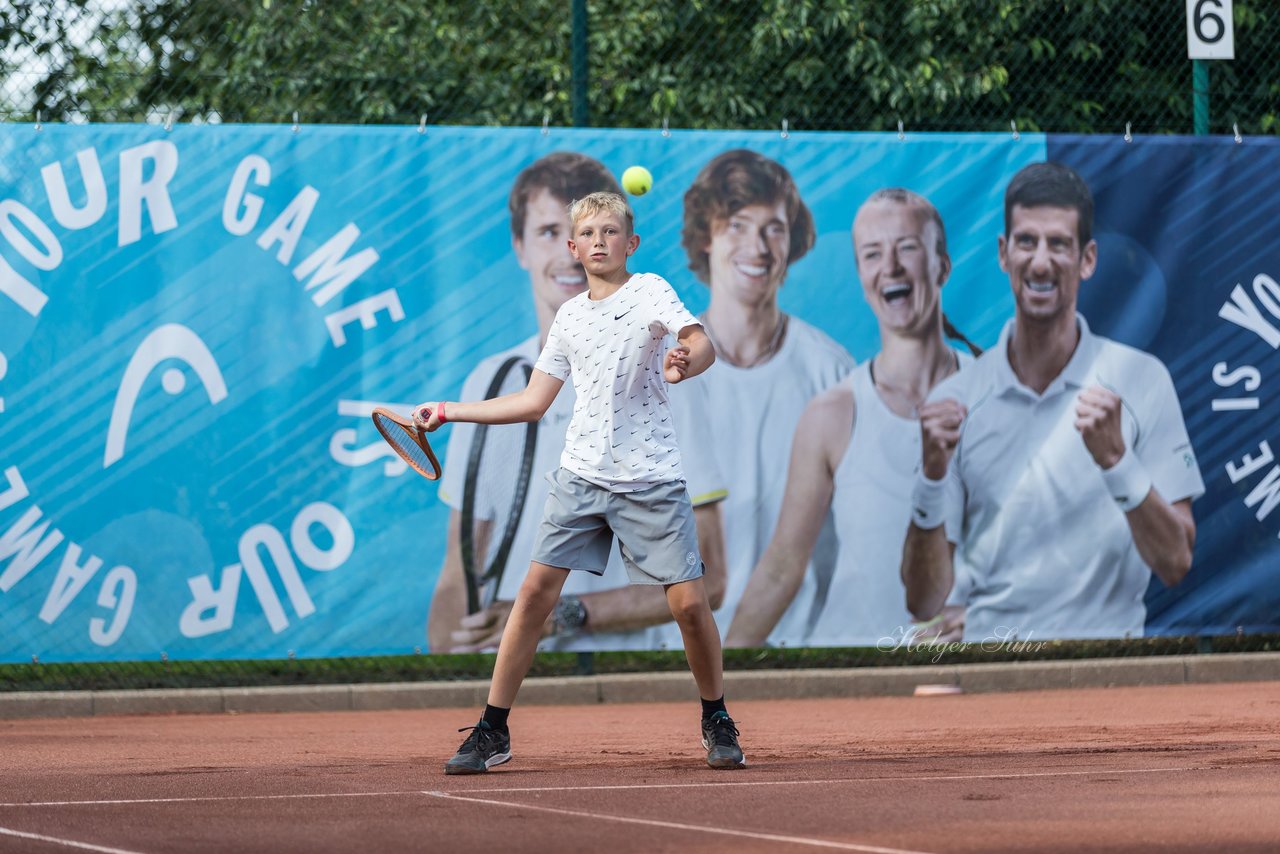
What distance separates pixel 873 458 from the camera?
8.99 metres

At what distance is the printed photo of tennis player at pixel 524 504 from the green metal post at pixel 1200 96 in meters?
3.35

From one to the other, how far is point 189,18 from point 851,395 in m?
4.15

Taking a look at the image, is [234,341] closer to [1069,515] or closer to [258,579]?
[258,579]

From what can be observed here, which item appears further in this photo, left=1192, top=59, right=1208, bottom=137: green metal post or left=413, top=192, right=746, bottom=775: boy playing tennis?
left=1192, top=59, right=1208, bottom=137: green metal post

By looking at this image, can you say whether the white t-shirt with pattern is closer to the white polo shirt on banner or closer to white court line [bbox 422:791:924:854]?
white court line [bbox 422:791:924:854]

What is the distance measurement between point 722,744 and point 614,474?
924 mm

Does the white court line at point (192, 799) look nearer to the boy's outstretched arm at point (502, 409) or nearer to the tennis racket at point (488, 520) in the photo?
the boy's outstretched arm at point (502, 409)

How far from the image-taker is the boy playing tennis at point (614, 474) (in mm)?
5656

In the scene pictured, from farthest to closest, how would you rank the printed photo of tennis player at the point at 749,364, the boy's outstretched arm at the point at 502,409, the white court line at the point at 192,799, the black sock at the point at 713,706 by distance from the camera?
1. the printed photo of tennis player at the point at 749,364
2. the black sock at the point at 713,706
3. the boy's outstretched arm at the point at 502,409
4. the white court line at the point at 192,799

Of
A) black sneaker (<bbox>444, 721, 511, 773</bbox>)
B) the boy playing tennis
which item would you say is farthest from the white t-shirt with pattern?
black sneaker (<bbox>444, 721, 511, 773</bbox>)

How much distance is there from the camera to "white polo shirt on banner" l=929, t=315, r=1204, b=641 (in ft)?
29.9

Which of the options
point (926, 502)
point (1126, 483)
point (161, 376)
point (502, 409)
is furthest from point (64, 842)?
point (1126, 483)

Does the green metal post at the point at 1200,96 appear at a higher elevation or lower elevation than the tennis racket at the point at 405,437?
higher

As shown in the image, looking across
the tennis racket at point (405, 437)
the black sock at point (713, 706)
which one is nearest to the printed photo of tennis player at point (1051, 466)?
the tennis racket at point (405, 437)
